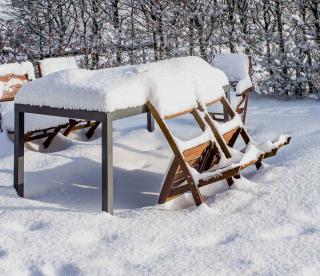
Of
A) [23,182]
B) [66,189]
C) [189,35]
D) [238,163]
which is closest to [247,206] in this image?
[238,163]

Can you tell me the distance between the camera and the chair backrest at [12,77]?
22.0 ft

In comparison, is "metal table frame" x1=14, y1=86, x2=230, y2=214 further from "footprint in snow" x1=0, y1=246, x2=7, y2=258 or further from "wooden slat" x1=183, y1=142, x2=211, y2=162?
"footprint in snow" x1=0, y1=246, x2=7, y2=258

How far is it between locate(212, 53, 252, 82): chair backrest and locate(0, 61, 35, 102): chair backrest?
2794mm

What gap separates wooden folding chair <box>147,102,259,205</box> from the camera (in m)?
3.73

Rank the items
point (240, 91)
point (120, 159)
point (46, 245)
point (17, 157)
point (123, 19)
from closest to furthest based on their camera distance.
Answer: point (46, 245)
point (17, 157)
point (120, 159)
point (240, 91)
point (123, 19)

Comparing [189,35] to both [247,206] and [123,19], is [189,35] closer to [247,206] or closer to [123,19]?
[123,19]

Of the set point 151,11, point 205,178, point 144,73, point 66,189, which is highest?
point 151,11

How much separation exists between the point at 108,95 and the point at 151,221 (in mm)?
983

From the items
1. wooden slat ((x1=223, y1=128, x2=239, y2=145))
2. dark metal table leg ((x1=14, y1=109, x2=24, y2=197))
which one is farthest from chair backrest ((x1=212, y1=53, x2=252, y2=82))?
dark metal table leg ((x1=14, y1=109, x2=24, y2=197))

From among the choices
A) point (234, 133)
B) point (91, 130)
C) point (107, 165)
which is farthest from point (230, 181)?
point (91, 130)

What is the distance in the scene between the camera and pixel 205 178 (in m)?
3.72

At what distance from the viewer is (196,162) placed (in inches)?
166

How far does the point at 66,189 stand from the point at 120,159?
0.90 m

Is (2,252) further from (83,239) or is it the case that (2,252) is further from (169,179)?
(169,179)
